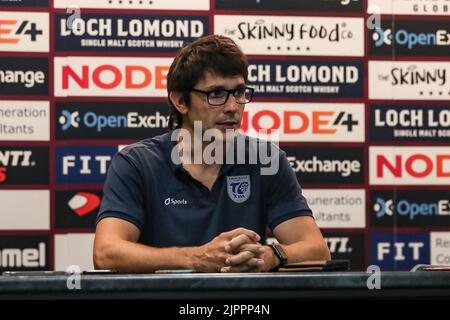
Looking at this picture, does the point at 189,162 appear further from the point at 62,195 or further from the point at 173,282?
the point at 62,195

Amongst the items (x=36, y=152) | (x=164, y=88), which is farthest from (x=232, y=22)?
(x=36, y=152)

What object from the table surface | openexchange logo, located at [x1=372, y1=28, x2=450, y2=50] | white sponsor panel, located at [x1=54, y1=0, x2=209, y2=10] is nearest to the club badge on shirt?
the table surface

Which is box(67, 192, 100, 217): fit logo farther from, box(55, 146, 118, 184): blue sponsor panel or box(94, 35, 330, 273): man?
box(94, 35, 330, 273): man

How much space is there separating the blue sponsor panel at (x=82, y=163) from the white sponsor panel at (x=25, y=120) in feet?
0.38

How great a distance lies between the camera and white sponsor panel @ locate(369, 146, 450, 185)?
3.36 meters

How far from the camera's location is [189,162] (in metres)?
2.06

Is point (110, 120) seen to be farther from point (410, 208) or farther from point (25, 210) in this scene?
point (410, 208)

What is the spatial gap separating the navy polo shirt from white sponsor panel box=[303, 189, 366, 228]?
4.20ft

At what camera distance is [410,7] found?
3414 millimetres

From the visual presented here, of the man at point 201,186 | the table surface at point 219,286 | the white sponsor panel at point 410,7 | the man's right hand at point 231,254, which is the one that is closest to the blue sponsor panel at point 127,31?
the white sponsor panel at point 410,7

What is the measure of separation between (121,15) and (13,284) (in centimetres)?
249

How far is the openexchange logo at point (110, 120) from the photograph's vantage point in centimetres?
322

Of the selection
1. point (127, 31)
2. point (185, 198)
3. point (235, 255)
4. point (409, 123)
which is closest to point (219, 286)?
point (235, 255)

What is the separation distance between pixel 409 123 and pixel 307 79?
526 millimetres
